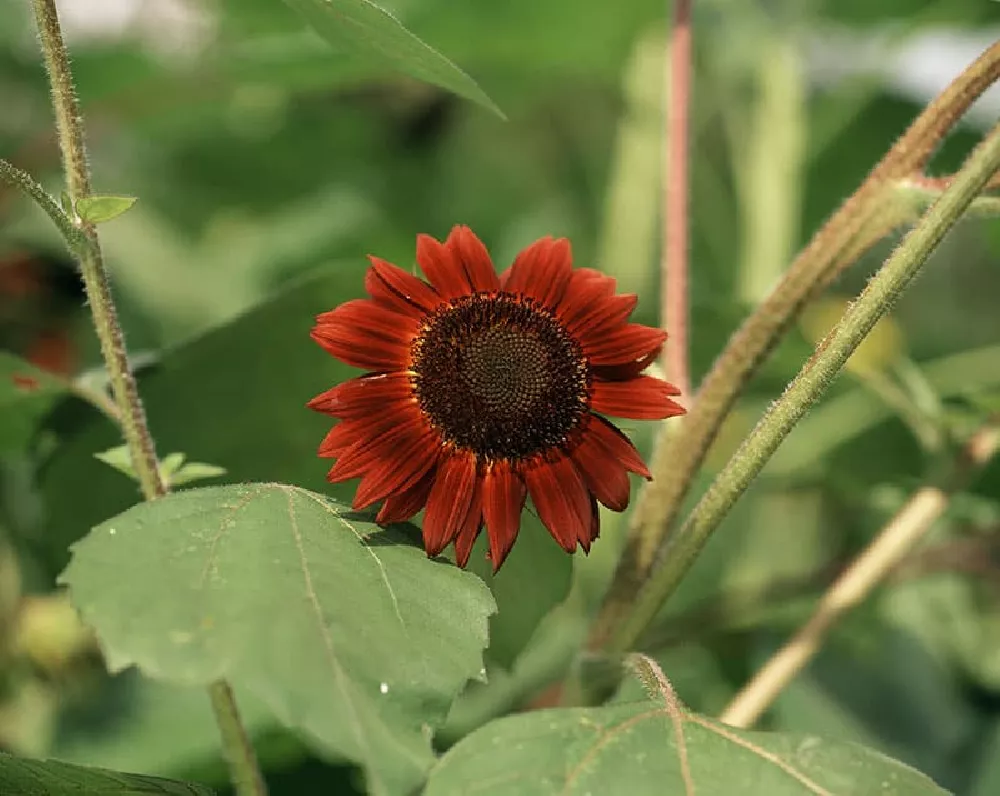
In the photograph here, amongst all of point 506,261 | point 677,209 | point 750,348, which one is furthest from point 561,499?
point 506,261

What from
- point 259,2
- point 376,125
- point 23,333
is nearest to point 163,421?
point 23,333

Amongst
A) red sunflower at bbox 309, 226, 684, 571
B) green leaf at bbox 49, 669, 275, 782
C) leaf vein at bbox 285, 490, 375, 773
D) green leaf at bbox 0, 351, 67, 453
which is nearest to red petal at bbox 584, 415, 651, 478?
red sunflower at bbox 309, 226, 684, 571

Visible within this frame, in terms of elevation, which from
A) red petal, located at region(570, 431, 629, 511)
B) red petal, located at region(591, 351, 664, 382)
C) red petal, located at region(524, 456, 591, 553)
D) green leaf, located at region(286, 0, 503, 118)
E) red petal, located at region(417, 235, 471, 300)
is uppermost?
green leaf, located at region(286, 0, 503, 118)

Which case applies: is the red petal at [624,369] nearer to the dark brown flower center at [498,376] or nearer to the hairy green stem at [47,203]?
the dark brown flower center at [498,376]

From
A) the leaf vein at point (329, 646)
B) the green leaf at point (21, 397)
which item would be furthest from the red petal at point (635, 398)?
the green leaf at point (21, 397)

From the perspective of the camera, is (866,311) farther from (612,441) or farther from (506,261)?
(506,261)

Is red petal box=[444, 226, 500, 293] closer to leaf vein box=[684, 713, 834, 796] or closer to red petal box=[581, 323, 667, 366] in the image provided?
red petal box=[581, 323, 667, 366]
